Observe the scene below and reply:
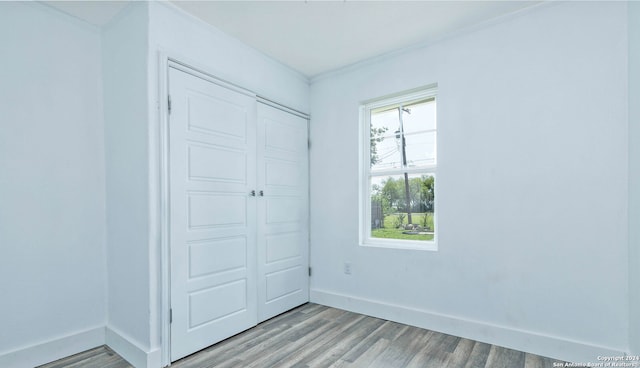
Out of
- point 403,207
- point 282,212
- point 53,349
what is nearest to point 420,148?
point 403,207

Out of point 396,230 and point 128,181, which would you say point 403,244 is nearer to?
point 396,230

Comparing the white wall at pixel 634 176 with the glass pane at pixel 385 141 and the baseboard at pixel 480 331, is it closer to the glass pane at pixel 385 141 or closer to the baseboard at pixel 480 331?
the baseboard at pixel 480 331

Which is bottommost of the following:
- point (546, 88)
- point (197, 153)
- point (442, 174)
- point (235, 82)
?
point (442, 174)

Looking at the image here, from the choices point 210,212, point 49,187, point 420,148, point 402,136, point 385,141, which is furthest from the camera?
point 385,141

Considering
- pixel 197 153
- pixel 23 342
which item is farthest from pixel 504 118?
pixel 23 342

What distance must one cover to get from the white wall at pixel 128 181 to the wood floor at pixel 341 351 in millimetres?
261

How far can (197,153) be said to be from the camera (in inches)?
99.0

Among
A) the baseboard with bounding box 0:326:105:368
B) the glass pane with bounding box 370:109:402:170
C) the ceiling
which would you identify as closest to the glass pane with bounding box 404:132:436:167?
the glass pane with bounding box 370:109:402:170

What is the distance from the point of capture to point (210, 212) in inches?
102

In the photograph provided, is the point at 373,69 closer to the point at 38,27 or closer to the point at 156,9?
the point at 156,9

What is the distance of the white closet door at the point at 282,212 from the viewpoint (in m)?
3.13

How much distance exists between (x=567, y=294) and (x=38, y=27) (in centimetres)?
439

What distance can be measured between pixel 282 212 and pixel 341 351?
148 cm

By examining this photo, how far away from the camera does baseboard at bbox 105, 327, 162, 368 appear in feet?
7.12
